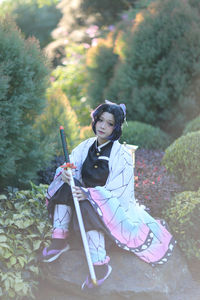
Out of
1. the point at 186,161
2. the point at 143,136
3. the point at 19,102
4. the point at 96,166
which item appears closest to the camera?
the point at 96,166

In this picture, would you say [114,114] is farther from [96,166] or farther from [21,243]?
[21,243]

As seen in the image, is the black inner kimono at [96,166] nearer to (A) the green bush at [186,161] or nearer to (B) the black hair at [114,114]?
(B) the black hair at [114,114]

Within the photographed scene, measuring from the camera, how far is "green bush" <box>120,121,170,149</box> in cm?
589

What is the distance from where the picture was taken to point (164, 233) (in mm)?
3250

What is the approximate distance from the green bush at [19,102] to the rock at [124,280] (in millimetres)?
1421

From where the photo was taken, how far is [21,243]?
319 cm

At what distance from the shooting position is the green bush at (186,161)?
437 cm

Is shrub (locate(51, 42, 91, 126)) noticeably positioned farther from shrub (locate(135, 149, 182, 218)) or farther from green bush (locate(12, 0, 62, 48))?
green bush (locate(12, 0, 62, 48))

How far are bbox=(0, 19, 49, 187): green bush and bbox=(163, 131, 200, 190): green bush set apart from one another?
158 cm

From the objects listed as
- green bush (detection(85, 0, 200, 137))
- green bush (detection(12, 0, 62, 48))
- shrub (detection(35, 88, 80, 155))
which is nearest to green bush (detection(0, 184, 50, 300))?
shrub (detection(35, 88, 80, 155))

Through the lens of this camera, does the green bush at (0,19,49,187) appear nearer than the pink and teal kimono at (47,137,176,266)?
No

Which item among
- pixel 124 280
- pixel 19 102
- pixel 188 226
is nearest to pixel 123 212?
pixel 124 280

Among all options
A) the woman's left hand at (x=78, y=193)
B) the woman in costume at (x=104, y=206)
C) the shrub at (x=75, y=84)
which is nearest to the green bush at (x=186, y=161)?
the woman in costume at (x=104, y=206)

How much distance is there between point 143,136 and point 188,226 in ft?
8.48
